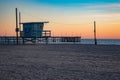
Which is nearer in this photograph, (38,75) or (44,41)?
(38,75)

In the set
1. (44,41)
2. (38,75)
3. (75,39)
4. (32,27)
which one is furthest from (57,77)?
(75,39)

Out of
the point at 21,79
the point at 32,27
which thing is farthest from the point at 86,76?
the point at 32,27

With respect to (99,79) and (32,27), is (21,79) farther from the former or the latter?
(32,27)

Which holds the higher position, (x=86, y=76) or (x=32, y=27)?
(x=32, y=27)

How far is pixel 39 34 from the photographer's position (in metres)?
53.0

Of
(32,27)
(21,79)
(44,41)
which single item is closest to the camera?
(21,79)

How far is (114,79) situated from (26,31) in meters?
44.9

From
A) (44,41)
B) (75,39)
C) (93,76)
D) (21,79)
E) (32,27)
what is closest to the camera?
(21,79)

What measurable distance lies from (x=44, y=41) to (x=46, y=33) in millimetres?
8915

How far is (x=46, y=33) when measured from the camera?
54062mm

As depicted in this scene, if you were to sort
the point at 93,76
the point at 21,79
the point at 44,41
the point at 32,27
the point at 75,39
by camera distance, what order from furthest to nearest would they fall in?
the point at 75,39 < the point at 44,41 < the point at 32,27 < the point at 93,76 < the point at 21,79

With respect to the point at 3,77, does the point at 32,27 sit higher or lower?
higher

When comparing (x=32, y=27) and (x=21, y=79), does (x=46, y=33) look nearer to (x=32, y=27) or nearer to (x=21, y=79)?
(x=32, y=27)

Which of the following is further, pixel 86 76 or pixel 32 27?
pixel 32 27
